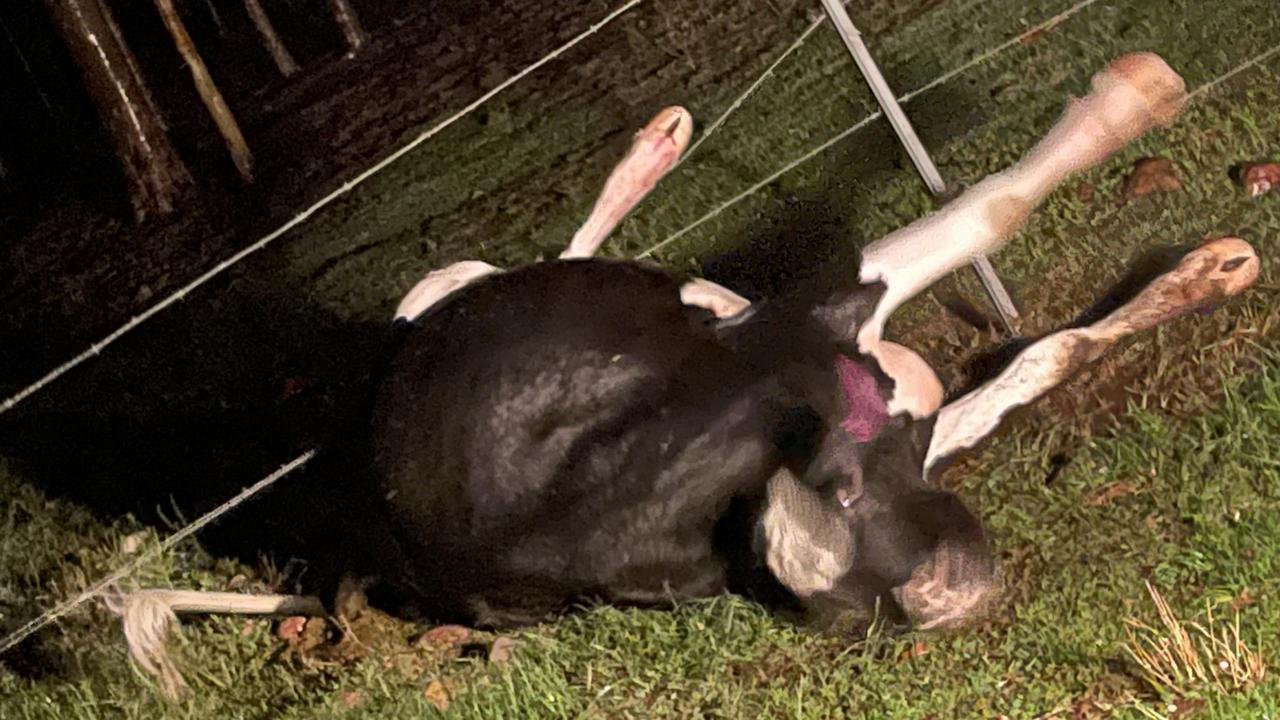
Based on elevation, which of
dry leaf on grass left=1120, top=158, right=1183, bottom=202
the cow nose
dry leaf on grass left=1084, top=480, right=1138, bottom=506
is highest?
dry leaf on grass left=1120, top=158, right=1183, bottom=202

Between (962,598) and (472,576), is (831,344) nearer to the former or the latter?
(962,598)

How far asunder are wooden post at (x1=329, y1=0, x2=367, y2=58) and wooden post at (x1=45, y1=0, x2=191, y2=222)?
720mm

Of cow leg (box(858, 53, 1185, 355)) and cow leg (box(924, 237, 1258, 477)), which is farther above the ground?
cow leg (box(858, 53, 1185, 355))

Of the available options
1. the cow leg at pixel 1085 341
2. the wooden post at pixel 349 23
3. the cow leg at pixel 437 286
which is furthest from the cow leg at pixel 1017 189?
the wooden post at pixel 349 23

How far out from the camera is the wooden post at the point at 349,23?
484 cm

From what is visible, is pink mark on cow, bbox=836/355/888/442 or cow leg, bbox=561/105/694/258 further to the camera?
cow leg, bbox=561/105/694/258

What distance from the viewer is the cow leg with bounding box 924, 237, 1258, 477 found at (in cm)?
337

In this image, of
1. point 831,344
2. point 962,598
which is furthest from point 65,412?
point 962,598

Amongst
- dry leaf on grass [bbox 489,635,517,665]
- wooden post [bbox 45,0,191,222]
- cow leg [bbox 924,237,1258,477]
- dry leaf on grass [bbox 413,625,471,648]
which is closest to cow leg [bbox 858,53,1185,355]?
cow leg [bbox 924,237,1258,477]

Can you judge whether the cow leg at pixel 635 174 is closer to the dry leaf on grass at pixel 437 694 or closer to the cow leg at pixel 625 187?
the cow leg at pixel 625 187

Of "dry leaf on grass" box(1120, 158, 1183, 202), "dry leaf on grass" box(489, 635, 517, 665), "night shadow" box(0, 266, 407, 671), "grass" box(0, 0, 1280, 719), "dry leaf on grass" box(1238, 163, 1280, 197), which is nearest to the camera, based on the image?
"grass" box(0, 0, 1280, 719)

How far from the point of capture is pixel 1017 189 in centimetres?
342

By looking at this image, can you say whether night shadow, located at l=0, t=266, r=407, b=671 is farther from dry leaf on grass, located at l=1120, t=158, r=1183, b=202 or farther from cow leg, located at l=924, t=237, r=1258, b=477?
dry leaf on grass, located at l=1120, t=158, r=1183, b=202

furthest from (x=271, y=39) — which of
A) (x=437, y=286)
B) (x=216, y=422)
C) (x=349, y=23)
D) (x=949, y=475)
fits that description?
(x=949, y=475)
